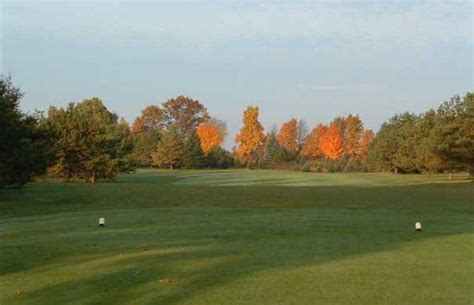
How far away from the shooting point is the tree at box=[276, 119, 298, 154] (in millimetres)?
119562

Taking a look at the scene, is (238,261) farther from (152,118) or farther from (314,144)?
(152,118)

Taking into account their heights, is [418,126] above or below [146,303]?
above

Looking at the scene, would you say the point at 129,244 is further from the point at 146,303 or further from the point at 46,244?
the point at 146,303

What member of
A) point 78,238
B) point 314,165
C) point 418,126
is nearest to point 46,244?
point 78,238

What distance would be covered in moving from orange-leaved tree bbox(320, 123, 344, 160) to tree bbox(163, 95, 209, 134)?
34771 millimetres

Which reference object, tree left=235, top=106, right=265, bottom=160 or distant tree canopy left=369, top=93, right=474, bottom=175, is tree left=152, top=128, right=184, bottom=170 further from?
distant tree canopy left=369, top=93, right=474, bottom=175

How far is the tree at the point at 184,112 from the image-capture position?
132 metres

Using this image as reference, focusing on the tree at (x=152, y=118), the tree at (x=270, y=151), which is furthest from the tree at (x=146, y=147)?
the tree at (x=152, y=118)

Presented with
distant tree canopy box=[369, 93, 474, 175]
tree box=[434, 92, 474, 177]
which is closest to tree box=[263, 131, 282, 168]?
distant tree canopy box=[369, 93, 474, 175]

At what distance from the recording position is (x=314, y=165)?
9562 cm

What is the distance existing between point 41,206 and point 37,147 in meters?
7.39

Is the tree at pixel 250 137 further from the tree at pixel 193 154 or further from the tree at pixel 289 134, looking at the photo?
the tree at pixel 193 154

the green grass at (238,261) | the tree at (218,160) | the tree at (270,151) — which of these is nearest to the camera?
the green grass at (238,261)

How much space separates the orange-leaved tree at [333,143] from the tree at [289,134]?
13600mm
